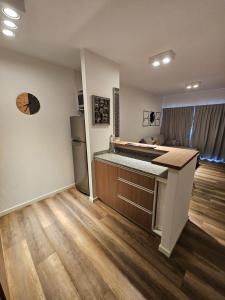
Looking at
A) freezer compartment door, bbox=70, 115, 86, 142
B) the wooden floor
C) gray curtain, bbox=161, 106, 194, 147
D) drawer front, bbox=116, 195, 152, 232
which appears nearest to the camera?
the wooden floor

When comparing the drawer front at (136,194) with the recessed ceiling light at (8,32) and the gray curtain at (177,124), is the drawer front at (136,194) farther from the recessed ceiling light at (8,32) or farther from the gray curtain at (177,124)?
the gray curtain at (177,124)

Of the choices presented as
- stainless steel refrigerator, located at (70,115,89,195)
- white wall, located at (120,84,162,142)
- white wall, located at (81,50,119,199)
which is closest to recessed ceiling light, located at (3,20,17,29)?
white wall, located at (81,50,119,199)

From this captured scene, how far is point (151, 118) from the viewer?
546 centimetres

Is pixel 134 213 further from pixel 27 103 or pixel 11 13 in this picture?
pixel 11 13

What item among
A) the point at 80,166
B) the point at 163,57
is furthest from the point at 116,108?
the point at 80,166

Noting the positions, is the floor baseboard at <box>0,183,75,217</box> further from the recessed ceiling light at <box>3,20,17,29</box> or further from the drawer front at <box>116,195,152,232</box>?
the recessed ceiling light at <box>3,20,17,29</box>

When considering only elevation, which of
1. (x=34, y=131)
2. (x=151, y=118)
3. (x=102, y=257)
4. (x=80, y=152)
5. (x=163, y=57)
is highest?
(x=163, y=57)

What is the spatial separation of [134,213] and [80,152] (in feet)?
4.66

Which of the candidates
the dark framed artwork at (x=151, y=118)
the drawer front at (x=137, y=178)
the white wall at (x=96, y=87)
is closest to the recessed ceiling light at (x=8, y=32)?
the white wall at (x=96, y=87)

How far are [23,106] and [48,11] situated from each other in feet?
4.38

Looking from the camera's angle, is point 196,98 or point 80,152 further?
point 196,98

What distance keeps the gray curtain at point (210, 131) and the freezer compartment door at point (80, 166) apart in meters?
4.93

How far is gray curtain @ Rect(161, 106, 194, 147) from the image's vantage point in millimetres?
5468

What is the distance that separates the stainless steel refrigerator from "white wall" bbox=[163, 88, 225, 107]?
5027mm
